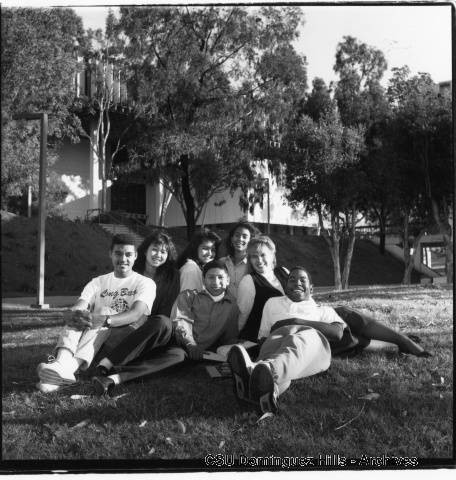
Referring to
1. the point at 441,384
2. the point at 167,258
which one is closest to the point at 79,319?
the point at 167,258

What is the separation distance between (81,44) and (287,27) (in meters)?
1.30

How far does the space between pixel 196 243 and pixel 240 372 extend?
Result: 1369mm

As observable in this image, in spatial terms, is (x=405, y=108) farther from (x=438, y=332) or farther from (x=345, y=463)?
(x=345, y=463)

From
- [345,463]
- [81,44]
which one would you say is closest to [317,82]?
[81,44]

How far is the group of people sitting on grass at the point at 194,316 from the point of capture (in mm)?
3330

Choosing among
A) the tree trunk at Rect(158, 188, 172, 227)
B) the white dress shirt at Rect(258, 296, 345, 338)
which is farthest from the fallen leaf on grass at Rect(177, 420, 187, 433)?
the tree trunk at Rect(158, 188, 172, 227)

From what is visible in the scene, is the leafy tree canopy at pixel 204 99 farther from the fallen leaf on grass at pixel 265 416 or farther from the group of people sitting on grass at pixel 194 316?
the fallen leaf on grass at pixel 265 416

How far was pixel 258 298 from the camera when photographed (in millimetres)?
3734

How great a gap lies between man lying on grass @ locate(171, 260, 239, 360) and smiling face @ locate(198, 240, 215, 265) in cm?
26

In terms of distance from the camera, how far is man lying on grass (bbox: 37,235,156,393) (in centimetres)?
334

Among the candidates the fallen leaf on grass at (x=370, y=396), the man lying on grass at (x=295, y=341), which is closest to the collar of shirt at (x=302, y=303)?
the man lying on grass at (x=295, y=341)

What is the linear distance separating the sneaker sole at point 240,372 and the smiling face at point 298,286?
0.75 meters

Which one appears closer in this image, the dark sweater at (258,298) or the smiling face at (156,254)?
the dark sweater at (258,298)

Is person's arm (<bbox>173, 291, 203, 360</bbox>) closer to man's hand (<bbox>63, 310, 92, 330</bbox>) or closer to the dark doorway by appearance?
man's hand (<bbox>63, 310, 92, 330</bbox>)
